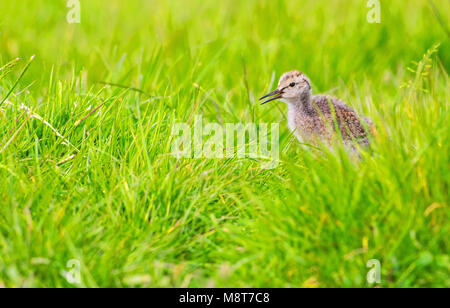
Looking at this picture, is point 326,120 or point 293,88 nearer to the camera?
point 326,120

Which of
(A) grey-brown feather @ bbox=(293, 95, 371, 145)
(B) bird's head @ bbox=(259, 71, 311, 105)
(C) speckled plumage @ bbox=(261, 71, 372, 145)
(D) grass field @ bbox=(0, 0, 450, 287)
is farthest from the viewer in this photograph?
(B) bird's head @ bbox=(259, 71, 311, 105)

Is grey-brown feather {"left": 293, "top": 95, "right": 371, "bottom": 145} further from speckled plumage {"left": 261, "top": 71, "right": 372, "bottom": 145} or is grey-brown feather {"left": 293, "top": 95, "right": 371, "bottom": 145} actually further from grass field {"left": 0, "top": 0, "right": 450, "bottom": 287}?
grass field {"left": 0, "top": 0, "right": 450, "bottom": 287}

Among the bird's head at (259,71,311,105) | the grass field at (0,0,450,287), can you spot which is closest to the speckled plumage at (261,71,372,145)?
the bird's head at (259,71,311,105)

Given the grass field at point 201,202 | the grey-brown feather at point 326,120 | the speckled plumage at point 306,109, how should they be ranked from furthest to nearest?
1. the speckled plumage at point 306,109
2. the grey-brown feather at point 326,120
3. the grass field at point 201,202

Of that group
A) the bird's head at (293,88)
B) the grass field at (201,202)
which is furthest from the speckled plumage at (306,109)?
the grass field at (201,202)

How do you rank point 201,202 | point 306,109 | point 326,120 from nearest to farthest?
point 201,202, point 326,120, point 306,109

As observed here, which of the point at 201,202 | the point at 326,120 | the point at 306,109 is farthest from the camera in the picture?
the point at 306,109

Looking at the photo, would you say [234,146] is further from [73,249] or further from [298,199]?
[73,249]

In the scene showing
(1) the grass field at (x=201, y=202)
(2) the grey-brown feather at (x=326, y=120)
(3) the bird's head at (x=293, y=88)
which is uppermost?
(3) the bird's head at (x=293, y=88)

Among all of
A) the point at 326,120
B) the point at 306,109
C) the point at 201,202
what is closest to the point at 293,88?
the point at 306,109

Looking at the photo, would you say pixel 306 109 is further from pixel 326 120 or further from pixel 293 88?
pixel 326 120

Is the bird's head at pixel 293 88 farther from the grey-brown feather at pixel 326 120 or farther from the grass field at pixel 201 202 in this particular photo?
the grass field at pixel 201 202

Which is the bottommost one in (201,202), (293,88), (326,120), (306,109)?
(201,202)

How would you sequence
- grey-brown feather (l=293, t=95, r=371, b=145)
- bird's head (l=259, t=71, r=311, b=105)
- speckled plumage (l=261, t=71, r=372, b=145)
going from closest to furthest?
grey-brown feather (l=293, t=95, r=371, b=145)
speckled plumage (l=261, t=71, r=372, b=145)
bird's head (l=259, t=71, r=311, b=105)
